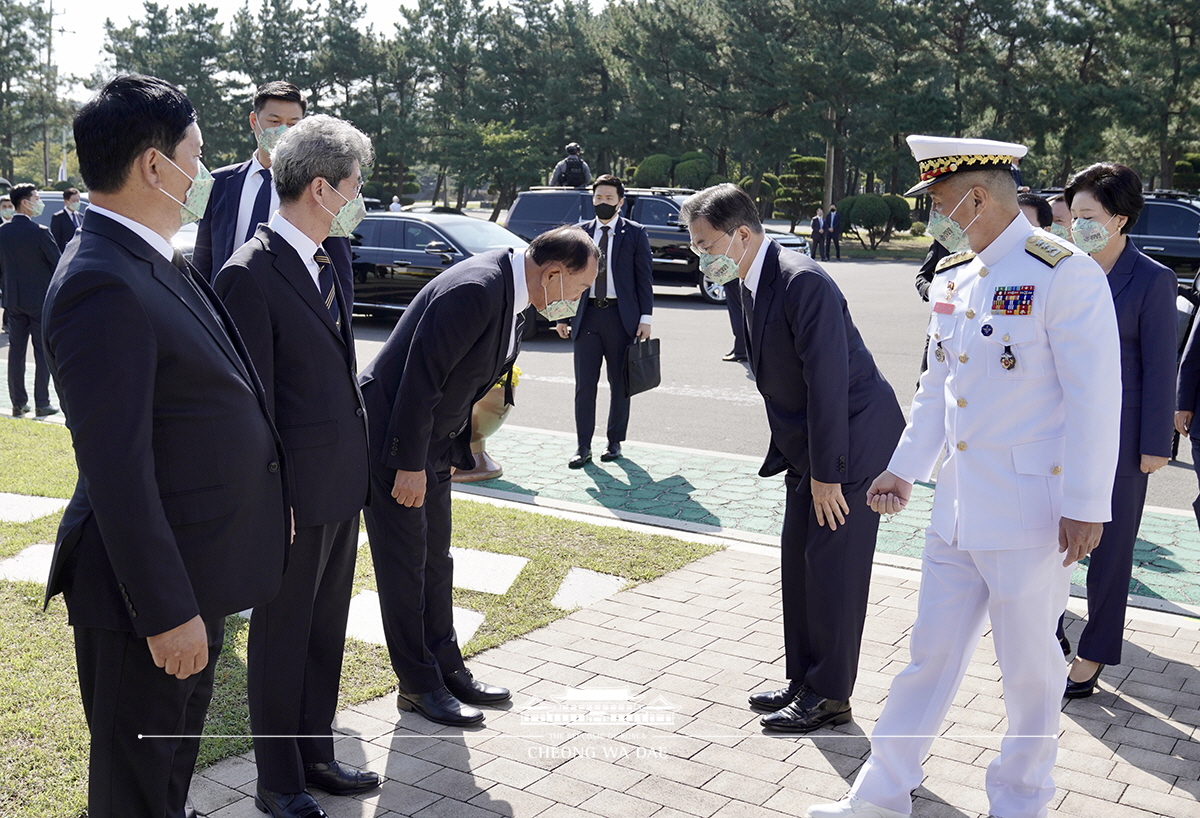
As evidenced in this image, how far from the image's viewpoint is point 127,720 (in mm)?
2516

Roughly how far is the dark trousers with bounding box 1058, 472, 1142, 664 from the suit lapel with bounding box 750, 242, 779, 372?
1.60m

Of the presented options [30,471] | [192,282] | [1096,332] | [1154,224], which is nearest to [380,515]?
[192,282]

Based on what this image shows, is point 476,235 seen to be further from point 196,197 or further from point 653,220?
point 196,197

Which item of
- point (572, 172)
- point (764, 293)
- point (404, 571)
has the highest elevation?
point (572, 172)

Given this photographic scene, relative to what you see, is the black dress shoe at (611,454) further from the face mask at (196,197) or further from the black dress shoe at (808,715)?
the face mask at (196,197)

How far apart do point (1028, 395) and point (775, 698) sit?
5.38ft

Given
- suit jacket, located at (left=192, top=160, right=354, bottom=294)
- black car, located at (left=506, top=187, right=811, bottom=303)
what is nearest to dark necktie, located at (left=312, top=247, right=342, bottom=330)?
suit jacket, located at (left=192, top=160, right=354, bottom=294)

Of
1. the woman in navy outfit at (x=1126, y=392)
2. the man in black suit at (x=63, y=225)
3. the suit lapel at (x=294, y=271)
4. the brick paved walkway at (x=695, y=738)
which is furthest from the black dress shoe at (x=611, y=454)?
the man in black suit at (x=63, y=225)

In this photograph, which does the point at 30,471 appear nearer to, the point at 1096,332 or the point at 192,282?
the point at 192,282

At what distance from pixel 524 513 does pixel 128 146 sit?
14.6 ft

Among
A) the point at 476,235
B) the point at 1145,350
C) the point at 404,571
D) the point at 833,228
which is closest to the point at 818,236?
the point at 833,228

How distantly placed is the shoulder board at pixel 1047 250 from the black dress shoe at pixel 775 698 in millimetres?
1875

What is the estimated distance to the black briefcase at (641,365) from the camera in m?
7.77

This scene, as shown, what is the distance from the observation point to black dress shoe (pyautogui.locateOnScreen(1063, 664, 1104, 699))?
14.1ft
